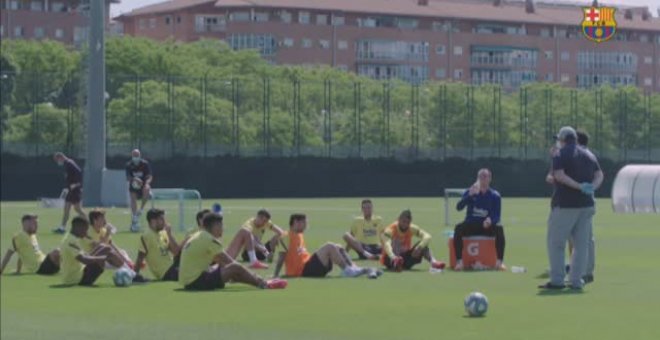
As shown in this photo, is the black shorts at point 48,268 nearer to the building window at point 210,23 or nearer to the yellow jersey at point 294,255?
the yellow jersey at point 294,255

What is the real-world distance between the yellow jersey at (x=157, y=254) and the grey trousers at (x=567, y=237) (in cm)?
549

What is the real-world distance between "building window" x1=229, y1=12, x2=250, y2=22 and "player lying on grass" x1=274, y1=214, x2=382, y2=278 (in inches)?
4226

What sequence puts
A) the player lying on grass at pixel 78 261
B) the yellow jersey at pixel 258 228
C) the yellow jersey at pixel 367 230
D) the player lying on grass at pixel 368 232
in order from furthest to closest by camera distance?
the yellow jersey at pixel 367 230, the player lying on grass at pixel 368 232, the yellow jersey at pixel 258 228, the player lying on grass at pixel 78 261

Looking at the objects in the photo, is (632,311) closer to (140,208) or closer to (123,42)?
(140,208)

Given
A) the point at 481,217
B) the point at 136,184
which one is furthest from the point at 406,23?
the point at 481,217

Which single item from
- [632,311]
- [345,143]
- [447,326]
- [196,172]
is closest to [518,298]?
[632,311]

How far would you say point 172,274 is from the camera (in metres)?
22.6

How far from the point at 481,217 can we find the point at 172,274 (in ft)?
16.6

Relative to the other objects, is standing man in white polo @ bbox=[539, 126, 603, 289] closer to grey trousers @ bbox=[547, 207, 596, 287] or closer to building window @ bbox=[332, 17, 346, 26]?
grey trousers @ bbox=[547, 207, 596, 287]

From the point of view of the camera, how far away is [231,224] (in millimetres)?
Result: 40812

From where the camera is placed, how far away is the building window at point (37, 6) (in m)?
22.7

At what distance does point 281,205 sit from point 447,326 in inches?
1649

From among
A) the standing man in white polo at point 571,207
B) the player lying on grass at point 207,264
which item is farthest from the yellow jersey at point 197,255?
the standing man in white polo at point 571,207

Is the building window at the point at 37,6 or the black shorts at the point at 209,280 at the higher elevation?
the building window at the point at 37,6
